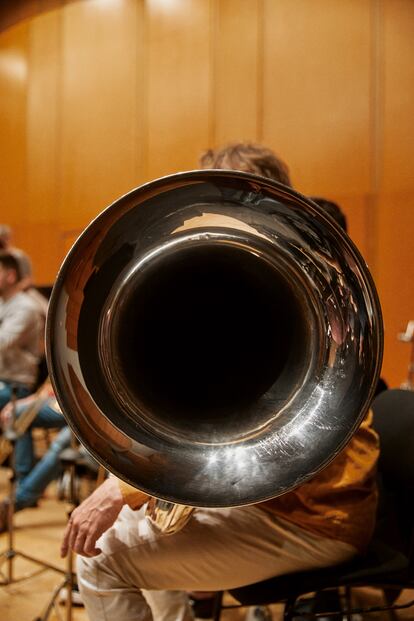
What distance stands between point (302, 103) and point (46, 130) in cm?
272

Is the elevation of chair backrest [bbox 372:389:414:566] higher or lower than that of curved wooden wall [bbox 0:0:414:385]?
lower

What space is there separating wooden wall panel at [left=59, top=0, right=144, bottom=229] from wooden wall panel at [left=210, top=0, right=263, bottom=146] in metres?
0.82

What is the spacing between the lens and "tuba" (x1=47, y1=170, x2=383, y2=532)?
94cm

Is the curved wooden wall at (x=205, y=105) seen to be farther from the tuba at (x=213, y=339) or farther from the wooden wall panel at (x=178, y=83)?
the tuba at (x=213, y=339)

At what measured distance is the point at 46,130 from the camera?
630 cm

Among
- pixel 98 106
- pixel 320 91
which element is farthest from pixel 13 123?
pixel 320 91

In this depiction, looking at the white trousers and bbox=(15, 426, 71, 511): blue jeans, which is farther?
bbox=(15, 426, 71, 511): blue jeans

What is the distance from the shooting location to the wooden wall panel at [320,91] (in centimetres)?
479

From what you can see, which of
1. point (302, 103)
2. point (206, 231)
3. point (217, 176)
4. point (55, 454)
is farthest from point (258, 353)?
point (302, 103)

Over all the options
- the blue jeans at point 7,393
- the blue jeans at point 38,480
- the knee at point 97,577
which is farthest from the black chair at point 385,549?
the blue jeans at point 7,393

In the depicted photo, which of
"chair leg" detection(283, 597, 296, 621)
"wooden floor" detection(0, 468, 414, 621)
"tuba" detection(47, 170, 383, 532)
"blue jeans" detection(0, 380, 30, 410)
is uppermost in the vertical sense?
"tuba" detection(47, 170, 383, 532)

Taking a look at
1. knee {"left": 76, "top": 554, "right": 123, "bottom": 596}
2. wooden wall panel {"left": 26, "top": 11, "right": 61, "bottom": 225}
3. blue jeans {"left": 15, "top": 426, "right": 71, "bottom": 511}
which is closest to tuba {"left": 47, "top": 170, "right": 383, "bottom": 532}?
knee {"left": 76, "top": 554, "right": 123, "bottom": 596}

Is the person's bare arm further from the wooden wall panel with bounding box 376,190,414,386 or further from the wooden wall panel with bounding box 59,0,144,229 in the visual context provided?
the wooden wall panel with bounding box 59,0,144,229

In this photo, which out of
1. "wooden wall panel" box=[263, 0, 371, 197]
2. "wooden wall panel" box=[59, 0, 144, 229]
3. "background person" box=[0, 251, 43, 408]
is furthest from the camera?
"wooden wall panel" box=[59, 0, 144, 229]
